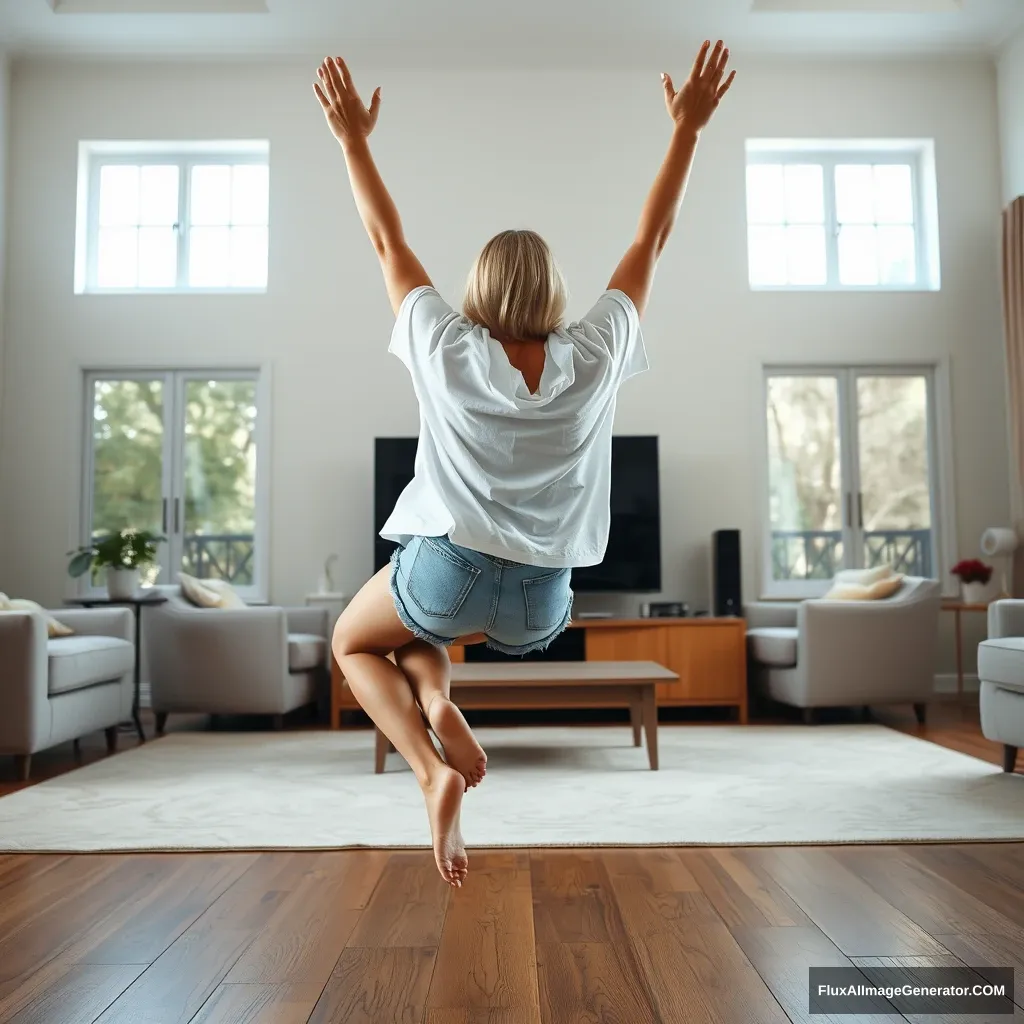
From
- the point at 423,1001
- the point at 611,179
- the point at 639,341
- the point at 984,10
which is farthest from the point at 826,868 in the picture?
the point at 984,10

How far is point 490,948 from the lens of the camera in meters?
2.00

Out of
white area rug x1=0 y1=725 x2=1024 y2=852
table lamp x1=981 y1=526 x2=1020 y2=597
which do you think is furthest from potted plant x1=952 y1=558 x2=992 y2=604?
white area rug x1=0 y1=725 x2=1024 y2=852

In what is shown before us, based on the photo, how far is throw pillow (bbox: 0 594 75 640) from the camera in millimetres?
4383

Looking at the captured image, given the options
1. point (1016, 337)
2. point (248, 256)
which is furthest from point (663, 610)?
point (248, 256)

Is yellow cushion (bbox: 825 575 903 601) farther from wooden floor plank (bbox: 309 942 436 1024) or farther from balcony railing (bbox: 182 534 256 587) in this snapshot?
wooden floor plank (bbox: 309 942 436 1024)

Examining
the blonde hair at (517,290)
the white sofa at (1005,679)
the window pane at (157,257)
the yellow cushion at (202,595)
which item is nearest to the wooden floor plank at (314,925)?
the blonde hair at (517,290)

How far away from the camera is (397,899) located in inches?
93.2

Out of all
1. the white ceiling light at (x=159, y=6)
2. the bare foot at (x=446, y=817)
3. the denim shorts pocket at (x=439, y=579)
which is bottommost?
the bare foot at (x=446, y=817)

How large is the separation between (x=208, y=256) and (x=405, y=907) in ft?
18.5

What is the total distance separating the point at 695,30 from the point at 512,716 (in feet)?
14.6

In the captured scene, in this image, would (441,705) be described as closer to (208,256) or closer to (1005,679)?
(1005,679)

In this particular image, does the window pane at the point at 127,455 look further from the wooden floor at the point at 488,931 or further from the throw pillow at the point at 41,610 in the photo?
the wooden floor at the point at 488,931

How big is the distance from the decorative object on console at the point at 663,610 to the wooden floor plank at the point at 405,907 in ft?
11.5

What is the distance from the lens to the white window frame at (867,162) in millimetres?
6965
